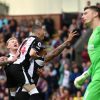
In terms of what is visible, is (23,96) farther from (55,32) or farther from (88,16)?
(55,32)

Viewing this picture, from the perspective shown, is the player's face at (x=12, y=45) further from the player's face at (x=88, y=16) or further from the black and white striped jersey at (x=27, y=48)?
the player's face at (x=88, y=16)

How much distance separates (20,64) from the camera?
10930 mm

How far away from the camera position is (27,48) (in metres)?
10.8

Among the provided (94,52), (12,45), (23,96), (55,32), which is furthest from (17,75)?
(55,32)

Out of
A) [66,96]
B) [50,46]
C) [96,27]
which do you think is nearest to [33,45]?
[96,27]

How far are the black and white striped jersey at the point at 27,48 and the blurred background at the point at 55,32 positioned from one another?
778cm

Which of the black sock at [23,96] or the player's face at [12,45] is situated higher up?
the player's face at [12,45]

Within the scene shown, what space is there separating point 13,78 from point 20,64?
32 centimetres

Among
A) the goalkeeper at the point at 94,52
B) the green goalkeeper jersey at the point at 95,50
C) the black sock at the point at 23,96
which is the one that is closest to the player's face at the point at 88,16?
the goalkeeper at the point at 94,52

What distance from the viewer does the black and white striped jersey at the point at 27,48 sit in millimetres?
10742

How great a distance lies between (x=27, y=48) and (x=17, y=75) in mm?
548

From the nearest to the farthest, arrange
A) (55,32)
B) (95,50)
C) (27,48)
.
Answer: (95,50) < (27,48) < (55,32)

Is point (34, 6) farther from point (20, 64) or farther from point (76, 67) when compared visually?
point (20, 64)

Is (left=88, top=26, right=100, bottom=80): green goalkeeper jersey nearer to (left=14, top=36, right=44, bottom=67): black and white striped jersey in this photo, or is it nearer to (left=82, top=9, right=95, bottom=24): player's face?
(left=82, top=9, right=95, bottom=24): player's face
